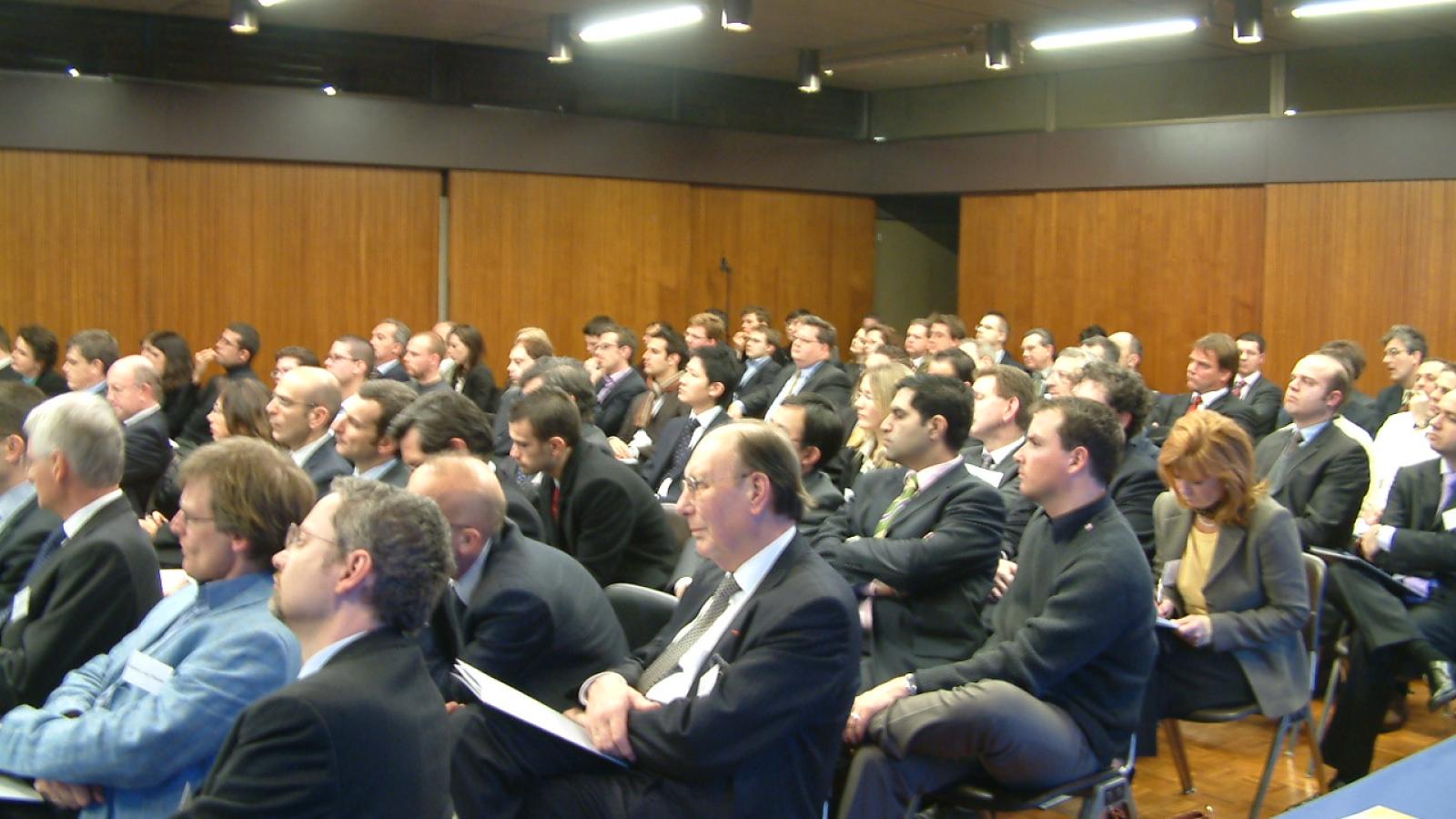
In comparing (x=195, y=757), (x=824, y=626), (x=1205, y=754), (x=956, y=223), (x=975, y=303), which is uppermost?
(x=956, y=223)

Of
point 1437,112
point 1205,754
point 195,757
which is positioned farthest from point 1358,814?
point 1437,112

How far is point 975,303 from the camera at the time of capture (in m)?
12.2

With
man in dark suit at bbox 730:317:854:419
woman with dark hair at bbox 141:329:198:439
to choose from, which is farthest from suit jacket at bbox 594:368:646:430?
woman with dark hair at bbox 141:329:198:439

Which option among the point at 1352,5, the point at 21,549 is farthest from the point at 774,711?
the point at 1352,5

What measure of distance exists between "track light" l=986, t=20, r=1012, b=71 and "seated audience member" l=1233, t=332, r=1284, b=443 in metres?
2.51

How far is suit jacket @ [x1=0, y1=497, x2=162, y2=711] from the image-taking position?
272 centimetres

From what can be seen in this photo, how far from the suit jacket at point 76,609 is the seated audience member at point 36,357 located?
5150 mm

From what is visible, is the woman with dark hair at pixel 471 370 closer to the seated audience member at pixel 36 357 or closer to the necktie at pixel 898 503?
the seated audience member at pixel 36 357

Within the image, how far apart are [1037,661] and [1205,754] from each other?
2.03 meters

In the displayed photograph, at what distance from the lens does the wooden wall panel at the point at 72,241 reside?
29.0ft

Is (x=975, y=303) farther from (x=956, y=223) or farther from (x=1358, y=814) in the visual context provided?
(x=1358, y=814)

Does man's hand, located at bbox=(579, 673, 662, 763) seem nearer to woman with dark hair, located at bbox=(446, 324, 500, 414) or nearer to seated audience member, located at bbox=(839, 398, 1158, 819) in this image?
seated audience member, located at bbox=(839, 398, 1158, 819)

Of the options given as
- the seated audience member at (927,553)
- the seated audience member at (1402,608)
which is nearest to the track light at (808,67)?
the seated audience member at (1402,608)

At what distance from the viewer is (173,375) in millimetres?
7219
